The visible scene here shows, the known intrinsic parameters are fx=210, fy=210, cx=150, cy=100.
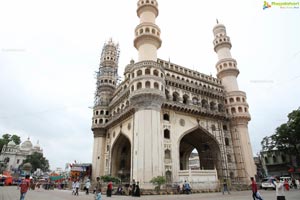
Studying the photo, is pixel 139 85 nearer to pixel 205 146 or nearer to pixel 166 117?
pixel 166 117

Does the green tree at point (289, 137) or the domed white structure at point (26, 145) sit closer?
the green tree at point (289, 137)

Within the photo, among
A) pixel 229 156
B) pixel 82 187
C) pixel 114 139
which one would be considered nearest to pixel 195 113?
pixel 229 156

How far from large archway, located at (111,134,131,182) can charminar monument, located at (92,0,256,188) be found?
0.62 feet

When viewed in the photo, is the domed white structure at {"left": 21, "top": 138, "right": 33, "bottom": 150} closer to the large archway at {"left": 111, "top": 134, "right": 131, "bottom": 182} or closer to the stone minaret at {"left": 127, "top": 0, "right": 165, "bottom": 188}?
the large archway at {"left": 111, "top": 134, "right": 131, "bottom": 182}

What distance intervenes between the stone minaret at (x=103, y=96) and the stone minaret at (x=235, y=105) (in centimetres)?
2532

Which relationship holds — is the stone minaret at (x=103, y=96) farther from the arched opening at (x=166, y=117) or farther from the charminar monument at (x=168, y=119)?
the arched opening at (x=166, y=117)

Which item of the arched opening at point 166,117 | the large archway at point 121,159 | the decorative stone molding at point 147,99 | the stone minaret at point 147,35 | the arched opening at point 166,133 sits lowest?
the large archway at point 121,159

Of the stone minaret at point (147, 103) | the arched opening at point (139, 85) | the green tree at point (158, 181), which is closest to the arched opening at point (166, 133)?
the stone minaret at point (147, 103)

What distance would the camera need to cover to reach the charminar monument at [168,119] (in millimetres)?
29750

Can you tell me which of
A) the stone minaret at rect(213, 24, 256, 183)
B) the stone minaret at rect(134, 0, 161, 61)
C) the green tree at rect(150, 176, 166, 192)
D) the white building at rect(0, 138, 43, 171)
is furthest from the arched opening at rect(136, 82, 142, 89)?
the white building at rect(0, 138, 43, 171)

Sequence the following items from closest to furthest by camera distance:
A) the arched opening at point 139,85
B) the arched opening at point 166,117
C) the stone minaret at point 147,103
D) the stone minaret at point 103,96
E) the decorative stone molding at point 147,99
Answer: the stone minaret at point 147,103 → the decorative stone molding at point 147,99 → the arched opening at point 139,85 → the arched opening at point 166,117 → the stone minaret at point 103,96

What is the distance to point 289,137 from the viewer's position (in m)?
44.4

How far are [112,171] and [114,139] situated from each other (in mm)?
6130

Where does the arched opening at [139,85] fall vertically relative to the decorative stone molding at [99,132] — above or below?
above
